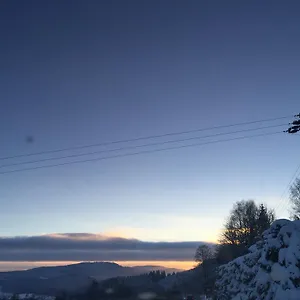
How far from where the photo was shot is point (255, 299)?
36.2 ft

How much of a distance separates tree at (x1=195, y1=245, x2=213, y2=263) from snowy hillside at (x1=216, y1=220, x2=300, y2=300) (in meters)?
60.5

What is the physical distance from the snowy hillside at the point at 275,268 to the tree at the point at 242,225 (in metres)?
41.7

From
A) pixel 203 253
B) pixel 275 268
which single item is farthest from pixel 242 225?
pixel 275 268

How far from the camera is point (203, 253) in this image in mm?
73688

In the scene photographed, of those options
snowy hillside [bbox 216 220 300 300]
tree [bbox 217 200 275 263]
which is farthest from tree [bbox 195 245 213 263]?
snowy hillside [bbox 216 220 300 300]

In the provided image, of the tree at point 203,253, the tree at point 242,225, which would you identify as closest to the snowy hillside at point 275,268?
the tree at point 242,225

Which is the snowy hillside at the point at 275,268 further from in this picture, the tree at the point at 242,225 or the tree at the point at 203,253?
the tree at the point at 203,253

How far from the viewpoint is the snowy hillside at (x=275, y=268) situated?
9.39m

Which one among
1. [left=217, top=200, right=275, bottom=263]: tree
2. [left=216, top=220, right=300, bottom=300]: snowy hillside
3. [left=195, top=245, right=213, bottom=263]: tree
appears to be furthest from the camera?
[left=195, top=245, right=213, bottom=263]: tree

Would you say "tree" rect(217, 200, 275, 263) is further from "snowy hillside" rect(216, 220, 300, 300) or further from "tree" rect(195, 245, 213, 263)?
"snowy hillside" rect(216, 220, 300, 300)

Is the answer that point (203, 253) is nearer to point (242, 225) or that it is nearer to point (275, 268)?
point (242, 225)

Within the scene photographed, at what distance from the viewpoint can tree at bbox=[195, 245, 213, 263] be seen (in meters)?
72.9

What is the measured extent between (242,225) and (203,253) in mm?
18231

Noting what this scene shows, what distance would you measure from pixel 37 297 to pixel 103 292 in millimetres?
3883
